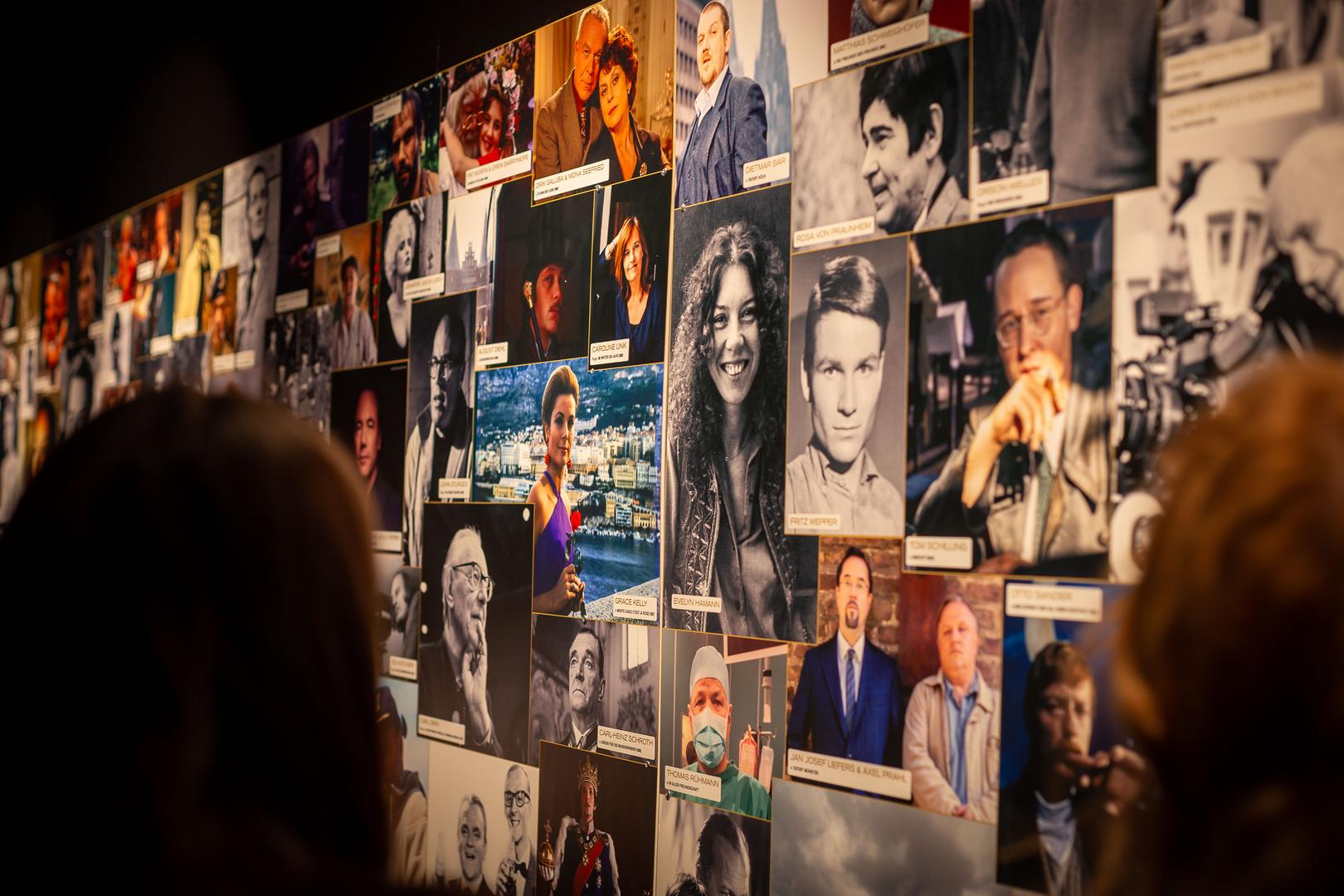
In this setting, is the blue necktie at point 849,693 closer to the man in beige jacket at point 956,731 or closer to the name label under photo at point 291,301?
the man in beige jacket at point 956,731

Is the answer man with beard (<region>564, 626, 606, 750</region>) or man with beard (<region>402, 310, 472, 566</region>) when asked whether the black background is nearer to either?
man with beard (<region>402, 310, 472, 566</region>)

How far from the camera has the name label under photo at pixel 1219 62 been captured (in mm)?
2031

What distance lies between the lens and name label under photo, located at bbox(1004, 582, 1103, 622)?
2201mm

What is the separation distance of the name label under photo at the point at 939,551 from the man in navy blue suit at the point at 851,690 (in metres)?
0.13

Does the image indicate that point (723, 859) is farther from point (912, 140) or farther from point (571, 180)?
point (571, 180)

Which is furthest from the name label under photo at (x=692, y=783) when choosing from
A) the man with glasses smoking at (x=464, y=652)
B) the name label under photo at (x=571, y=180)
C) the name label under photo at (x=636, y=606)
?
the name label under photo at (x=571, y=180)

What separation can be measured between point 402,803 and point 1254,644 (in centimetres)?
362

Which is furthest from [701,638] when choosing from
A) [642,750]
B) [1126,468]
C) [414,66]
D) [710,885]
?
[414,66]

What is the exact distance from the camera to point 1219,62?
6.83 feet

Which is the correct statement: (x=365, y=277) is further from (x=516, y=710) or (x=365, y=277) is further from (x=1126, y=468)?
(x=1126, y=468)

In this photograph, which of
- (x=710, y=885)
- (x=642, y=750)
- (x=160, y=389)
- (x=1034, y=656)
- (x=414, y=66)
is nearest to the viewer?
(x=160, y=389)

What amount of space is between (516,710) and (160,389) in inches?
101

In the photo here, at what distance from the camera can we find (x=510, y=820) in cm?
364

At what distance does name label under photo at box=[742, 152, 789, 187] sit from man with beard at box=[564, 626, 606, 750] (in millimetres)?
1333
